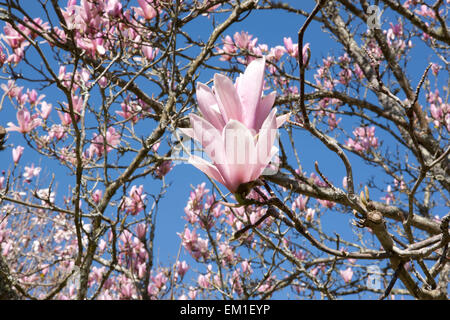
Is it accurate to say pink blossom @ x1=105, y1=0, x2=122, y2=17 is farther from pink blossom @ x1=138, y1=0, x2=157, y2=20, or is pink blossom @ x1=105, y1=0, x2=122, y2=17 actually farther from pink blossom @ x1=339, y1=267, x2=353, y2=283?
pink blossom @ x1=339, y1=267, x2=353, y2=283

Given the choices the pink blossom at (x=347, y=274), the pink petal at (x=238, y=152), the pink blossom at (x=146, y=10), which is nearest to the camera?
the pink petal at (x=238, y=152)

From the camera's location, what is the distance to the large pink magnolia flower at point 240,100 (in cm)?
66

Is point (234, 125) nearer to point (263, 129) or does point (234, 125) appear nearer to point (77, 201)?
point (263, 129)

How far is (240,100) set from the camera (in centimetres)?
67

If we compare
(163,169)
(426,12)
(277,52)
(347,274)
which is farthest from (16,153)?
(426,12)

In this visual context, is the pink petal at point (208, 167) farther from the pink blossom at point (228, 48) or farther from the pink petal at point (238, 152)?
the pink blossom at point (228, 48)

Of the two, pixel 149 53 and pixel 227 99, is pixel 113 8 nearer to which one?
pixel 149 53

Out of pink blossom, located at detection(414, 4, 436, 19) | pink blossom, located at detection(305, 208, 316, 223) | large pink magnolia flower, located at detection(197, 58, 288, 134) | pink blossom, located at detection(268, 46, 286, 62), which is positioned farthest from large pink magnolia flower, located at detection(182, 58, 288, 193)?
pink blossom, located at detection(414, 4, 436, 19)

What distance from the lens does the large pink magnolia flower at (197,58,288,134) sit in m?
0.66

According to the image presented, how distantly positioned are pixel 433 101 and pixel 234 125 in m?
5.03

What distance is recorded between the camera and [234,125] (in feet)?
2.08

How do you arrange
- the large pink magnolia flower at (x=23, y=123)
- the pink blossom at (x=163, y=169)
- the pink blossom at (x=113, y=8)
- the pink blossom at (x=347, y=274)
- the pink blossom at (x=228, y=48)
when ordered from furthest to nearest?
the pink blossom at (x=347, y=274)
the pink blossom at (x=228, y=48)
the pink blossom at (x=163, y=169)
the large pink magnolia flower at (x=23, y=123)
the pink blossom at (x=113, y=8)

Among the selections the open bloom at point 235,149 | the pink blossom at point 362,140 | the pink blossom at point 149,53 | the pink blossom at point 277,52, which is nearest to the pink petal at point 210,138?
the open bloom at point 235,149

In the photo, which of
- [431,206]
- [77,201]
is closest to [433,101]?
[431,206]
